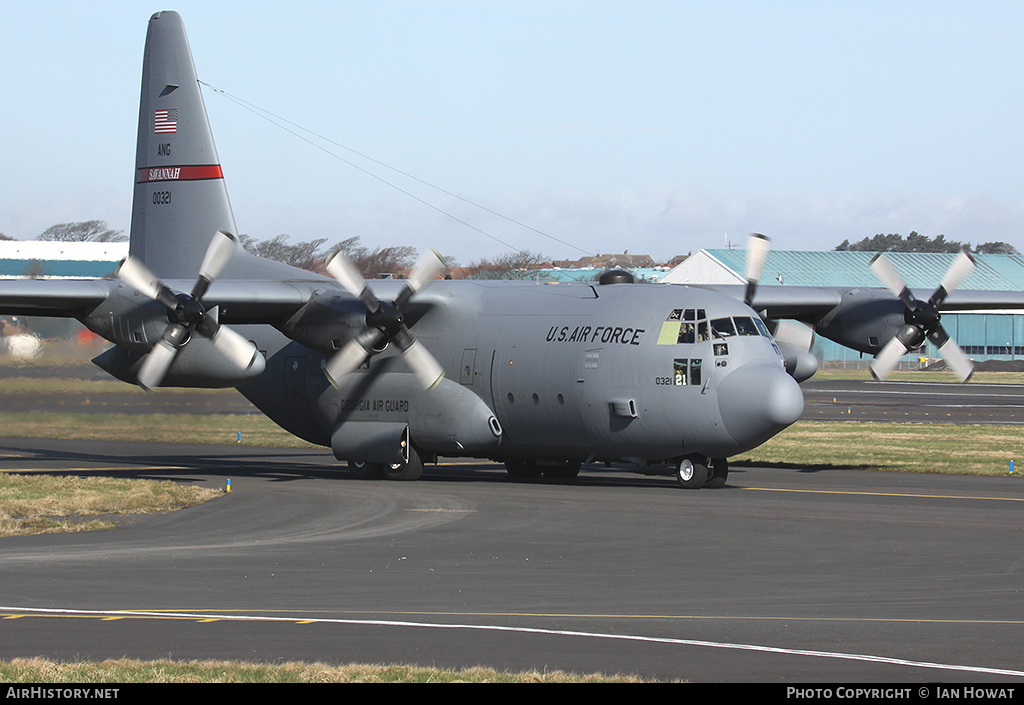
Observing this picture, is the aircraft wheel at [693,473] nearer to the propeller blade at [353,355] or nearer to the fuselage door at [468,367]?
the fuselage door at [468,367]

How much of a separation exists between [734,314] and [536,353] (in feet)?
13.2

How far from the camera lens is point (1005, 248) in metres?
137

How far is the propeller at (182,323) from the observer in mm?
24172

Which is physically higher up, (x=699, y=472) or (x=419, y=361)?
(x=419, y=361)

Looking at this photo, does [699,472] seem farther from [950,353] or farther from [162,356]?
[162,356]

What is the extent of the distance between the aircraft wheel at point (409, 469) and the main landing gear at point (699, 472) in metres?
5.73

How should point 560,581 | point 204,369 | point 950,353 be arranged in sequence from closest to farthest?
point 560,581 < point 204,369 < point 950,353

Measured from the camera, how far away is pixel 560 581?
13898 mm

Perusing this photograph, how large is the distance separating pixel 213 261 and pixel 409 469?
19.5 ft

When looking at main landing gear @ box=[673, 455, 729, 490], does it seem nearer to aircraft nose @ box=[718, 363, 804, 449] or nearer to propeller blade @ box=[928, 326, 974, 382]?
aircraft nose @ box=[718, 363, 804, 449]

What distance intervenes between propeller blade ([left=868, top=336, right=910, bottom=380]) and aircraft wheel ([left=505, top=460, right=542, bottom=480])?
7.39 m

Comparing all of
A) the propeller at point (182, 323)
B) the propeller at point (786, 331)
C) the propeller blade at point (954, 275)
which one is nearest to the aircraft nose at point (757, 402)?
the propeller at point (786, 331)

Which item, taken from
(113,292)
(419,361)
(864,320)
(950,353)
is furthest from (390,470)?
(950,353)
